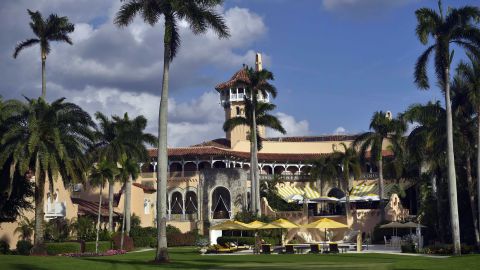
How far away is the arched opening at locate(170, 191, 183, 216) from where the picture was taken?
8050 centimetres

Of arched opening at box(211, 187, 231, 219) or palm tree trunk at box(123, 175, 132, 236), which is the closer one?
palm tree trunk at box(123, 175, 132, 236)

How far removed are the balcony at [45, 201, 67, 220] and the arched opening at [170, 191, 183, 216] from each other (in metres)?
23.1

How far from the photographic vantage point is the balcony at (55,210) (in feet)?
181

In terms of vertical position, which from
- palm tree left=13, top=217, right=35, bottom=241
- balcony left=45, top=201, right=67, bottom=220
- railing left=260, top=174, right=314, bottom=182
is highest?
railing left=260, top=174, right=314, bottom=182

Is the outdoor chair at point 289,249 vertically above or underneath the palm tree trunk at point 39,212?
underneath

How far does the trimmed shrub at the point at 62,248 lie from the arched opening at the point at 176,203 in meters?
29.9

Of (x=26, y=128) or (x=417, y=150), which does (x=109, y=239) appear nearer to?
(x=26, y=128)

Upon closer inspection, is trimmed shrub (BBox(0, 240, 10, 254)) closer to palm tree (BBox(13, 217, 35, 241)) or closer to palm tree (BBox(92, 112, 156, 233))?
palm tree (BBox(13, 217, 35, 241))

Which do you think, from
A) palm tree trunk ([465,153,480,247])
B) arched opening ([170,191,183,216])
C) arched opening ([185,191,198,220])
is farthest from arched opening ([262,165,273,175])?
palm tree trunk ([465,153,480,247])

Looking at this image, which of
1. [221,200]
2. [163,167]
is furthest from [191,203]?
[163,167]

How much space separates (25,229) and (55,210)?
5.07 metres

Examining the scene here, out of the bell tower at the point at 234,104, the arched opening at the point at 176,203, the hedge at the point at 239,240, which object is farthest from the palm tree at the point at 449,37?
the bell tower at the point at 234,104

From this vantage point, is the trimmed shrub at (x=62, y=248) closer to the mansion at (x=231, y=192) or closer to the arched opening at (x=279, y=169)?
the mansion at (x=231, y=192)

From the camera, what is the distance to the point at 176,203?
3199 inches
